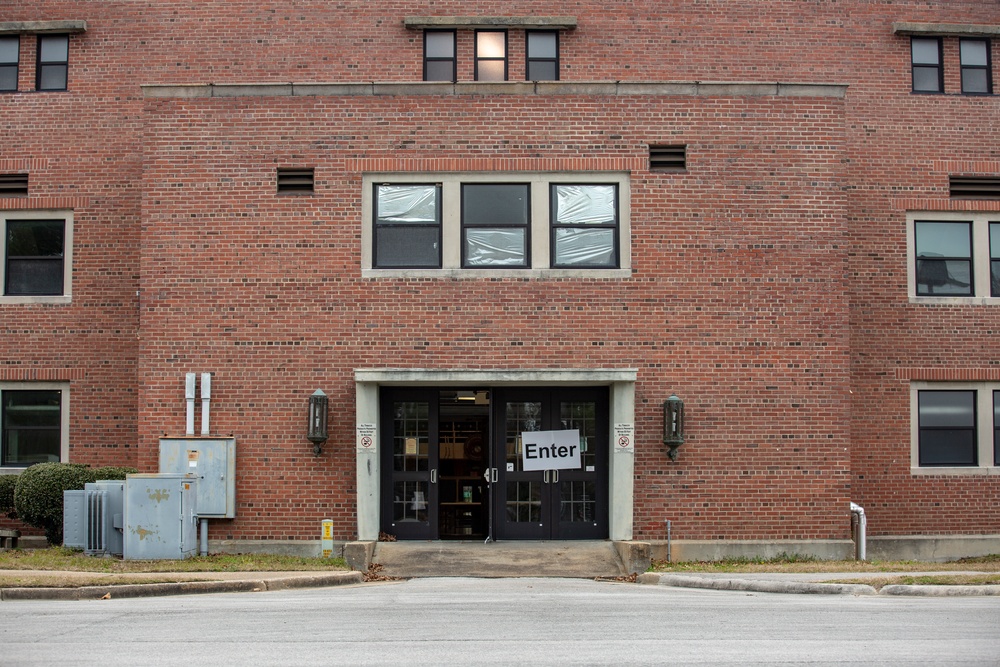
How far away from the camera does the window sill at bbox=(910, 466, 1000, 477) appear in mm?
20938

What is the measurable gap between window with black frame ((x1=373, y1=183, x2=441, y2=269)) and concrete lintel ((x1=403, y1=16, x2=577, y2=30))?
14.6 ft

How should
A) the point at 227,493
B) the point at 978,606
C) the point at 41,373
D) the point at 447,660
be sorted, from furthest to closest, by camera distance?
the point at 41,373
the point at 227,493
the point at 978,606
the point at 447,660

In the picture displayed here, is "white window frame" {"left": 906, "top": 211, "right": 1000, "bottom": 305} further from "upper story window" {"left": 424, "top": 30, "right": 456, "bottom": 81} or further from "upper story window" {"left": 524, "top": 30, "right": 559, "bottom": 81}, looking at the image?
"upper story window" {"left": 424, "top": 30, "right": 456, "bottom": 81}

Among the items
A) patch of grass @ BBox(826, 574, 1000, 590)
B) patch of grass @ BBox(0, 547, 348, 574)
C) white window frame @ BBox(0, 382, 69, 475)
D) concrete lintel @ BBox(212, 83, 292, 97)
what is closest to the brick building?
concrete lintel @ BBox(212, 83, 292, 97)

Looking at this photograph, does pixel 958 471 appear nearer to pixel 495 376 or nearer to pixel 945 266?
pixel 945 266

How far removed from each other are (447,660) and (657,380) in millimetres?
9478

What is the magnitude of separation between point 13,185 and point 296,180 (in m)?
6.26

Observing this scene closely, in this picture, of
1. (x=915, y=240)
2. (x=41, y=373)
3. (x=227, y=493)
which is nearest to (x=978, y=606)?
(x=915, y=240)

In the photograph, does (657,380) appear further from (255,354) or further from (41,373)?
(41,373)

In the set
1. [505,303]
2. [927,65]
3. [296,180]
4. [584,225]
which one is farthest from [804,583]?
[927,65]

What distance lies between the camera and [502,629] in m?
11.5

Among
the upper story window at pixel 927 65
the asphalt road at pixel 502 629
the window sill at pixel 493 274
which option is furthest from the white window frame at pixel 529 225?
the upper story window at pixel 927 65

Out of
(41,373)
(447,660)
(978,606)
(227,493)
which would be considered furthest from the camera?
(41,373)

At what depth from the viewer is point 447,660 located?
385 inches
